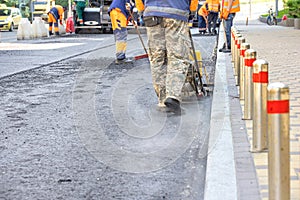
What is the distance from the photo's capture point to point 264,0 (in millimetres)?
81750

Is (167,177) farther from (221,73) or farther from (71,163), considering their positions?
(221,73)

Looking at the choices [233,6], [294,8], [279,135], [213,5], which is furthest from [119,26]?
[294,8]

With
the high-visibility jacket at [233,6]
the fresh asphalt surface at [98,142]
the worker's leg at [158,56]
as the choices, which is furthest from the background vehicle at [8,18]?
the worker's leg at [158,56]

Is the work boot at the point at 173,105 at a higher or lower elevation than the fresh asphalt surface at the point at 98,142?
higher

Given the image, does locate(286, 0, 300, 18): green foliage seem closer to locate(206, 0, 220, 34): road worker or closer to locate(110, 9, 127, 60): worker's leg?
locate(206, 0, 220, 34): road worker

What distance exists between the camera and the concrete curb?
446cm

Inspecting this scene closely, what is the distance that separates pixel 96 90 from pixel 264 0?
244 ft

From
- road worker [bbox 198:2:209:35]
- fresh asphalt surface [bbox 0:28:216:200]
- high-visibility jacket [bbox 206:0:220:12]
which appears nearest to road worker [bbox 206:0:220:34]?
high-visibility jacket [bbox 206:0:220:12]

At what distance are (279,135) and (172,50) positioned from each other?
4345 millimetres

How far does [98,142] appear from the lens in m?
6.29

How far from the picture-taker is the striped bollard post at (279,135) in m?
3.53

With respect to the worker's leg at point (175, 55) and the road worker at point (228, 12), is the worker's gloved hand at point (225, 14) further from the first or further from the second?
the worker's leg at point (175, 55)

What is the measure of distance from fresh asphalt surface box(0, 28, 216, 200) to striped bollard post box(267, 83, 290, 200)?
40.7 inches

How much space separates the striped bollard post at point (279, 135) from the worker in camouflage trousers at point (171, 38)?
407 cm
